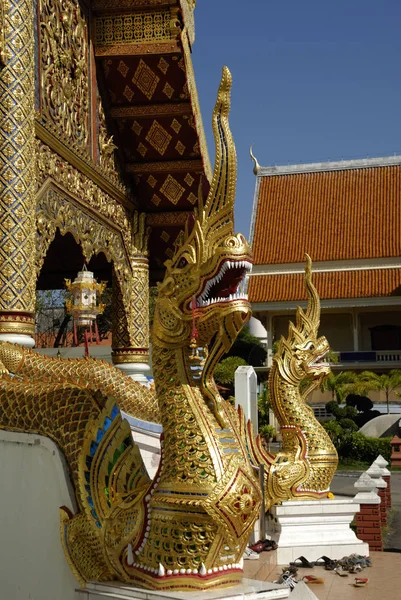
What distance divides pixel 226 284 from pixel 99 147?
5.24 m

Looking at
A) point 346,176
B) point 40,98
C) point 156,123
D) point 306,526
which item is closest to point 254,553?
point 306,526

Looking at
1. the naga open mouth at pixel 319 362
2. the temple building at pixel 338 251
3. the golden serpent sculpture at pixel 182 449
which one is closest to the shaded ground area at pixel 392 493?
the naga open mouth at pixel 319 362

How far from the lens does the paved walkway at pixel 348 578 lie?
16.1 feet

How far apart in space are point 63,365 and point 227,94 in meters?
3.26

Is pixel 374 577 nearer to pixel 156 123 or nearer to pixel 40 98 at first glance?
pixel 40 98

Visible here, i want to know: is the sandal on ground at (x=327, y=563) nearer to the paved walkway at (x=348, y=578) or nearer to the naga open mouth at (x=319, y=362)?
the paved walkway at (x=348, y=578)

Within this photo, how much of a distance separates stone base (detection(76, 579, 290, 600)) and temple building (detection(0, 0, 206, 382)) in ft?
9.06

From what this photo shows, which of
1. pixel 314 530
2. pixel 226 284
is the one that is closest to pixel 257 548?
pixel 314 530

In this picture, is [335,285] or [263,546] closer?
[263,546]

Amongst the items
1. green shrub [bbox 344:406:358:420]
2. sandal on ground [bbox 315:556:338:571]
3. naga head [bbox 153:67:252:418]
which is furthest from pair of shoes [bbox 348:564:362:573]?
green shrub [bbox 344:406:358:420]

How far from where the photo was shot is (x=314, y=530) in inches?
240

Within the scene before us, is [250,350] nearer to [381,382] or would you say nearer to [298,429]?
[381,382]

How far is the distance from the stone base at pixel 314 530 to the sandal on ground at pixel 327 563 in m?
0.08

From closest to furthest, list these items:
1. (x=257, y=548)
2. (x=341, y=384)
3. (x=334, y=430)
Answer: (x=257, y=548) < (x=334, y=430) < (x=341, y=384)
